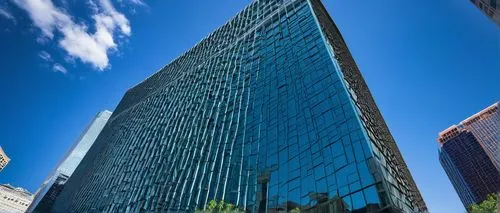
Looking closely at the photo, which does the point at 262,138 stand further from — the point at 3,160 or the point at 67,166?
the point at 3,160

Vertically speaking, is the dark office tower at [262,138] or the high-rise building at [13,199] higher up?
the high-rise building at [13,199]

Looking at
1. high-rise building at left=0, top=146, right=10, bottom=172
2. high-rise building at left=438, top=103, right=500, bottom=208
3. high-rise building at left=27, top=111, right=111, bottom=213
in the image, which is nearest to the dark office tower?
high-rise building at left=27, top=111, right=111, bottom=213

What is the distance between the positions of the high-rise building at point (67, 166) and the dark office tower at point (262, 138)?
45.4 m

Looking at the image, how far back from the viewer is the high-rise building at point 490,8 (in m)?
38.9

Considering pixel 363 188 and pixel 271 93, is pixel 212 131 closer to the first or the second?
pixel 271 93

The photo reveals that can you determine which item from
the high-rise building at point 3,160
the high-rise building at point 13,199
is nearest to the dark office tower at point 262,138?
the high-rise building at point 13,199

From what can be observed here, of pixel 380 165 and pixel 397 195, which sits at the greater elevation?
pixel 380 165

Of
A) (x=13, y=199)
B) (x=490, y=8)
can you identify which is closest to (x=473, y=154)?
(x=490, y=8)

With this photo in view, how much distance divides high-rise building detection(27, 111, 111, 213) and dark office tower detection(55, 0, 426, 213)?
45.4m

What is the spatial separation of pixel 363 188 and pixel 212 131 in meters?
28.5

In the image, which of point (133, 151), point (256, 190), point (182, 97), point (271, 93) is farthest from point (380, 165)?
point (133, 151)

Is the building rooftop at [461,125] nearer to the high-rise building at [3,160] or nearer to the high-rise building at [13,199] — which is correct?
the high-rise building at [13,199]

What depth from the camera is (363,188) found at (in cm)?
2684

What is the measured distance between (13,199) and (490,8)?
232820 millimetres
